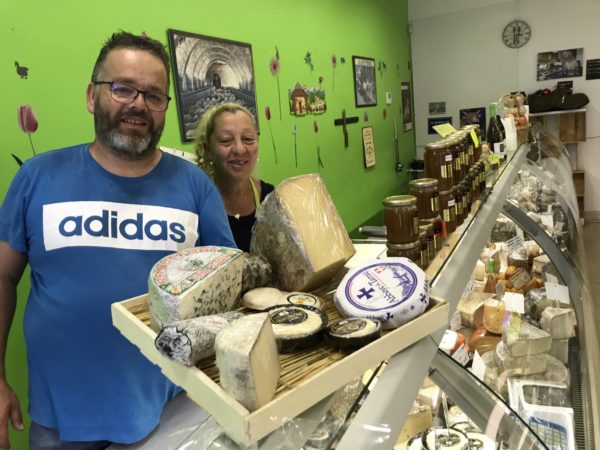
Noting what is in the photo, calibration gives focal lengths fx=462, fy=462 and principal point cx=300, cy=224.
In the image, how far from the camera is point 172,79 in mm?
2619

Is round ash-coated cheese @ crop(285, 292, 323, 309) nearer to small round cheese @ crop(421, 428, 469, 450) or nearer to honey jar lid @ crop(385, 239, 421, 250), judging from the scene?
honey jar lid @ crop(385, 239, 421, 250)

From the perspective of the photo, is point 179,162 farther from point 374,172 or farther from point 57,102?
point 374,172

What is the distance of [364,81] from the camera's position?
5234 millimetres

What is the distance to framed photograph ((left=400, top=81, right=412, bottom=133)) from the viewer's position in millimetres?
6641

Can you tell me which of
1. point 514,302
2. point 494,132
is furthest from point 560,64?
point 514,302

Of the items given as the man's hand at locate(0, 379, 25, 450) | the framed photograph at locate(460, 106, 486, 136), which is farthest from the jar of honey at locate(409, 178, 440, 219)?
the framed photograph at locate(460, 106, 486, 136)

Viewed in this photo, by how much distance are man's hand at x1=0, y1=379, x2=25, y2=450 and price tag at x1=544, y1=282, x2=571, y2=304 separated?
221 centimetres

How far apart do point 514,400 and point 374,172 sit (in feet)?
13.7

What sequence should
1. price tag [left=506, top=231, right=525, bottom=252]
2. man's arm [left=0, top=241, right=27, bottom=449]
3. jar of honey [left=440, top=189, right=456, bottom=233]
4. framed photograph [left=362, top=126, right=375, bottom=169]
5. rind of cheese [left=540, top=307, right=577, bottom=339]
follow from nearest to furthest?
man's arm [left=0, top=241, right=27, bottom=449] → jar of honey [left=440, top=189, right=456, bottom=233] → rind of cheese [left=540, top=307, right=577, bottom=339] → price tag [left=506, top=231, right=525, bottom=252] → framed photograph [left=362, top=126, right=375, bottom=169]

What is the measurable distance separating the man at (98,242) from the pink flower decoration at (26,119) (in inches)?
23.9

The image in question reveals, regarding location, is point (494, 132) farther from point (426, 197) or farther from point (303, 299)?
point (303, 299)

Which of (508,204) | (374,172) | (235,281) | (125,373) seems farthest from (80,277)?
(374,172)

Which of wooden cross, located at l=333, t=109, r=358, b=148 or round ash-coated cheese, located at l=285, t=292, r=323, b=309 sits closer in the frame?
round ash-coated cheese, located at l=285, t=292, r=323, b=309

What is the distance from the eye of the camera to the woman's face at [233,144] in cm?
215
